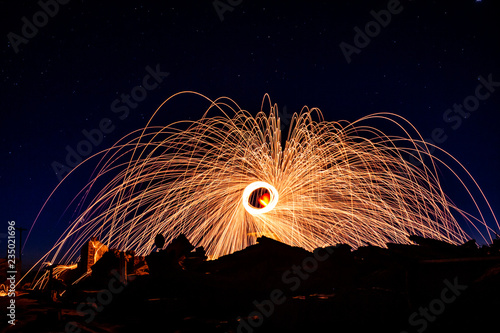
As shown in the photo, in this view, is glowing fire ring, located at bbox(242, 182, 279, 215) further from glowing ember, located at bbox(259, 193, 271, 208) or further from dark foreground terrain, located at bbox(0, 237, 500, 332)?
dark foreground terrain, located at bbox(0, 237, 500, 332)

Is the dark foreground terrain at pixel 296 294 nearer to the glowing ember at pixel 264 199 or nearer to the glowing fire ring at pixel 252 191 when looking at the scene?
the glowing fire ring at pixel 252 191

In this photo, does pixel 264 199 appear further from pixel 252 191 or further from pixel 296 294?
pixel 296 294

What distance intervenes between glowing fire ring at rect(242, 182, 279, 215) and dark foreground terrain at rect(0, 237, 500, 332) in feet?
17.3

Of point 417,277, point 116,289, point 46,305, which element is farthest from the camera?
point 46,305

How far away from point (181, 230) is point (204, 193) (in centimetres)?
198

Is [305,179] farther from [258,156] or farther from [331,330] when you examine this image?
[331,330]

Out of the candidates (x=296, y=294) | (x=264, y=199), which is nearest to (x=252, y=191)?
(x=264, y=199)

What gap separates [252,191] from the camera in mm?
15195

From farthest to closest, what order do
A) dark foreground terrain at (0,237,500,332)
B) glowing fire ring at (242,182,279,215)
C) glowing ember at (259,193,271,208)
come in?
glowing ember at (259,193,271,208), glowing fire ring at (242,182,279,215), dark foreground terrain at (0,237,500,332)

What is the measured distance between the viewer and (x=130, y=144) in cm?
1391

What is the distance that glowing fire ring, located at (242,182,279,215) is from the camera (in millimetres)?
14609

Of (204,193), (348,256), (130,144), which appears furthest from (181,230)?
(348,256)

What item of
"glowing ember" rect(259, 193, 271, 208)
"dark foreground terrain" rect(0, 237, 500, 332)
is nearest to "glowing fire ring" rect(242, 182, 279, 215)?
"glowing ember" rect(259, 193, 271, 208)

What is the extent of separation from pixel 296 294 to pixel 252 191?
25.9ft
